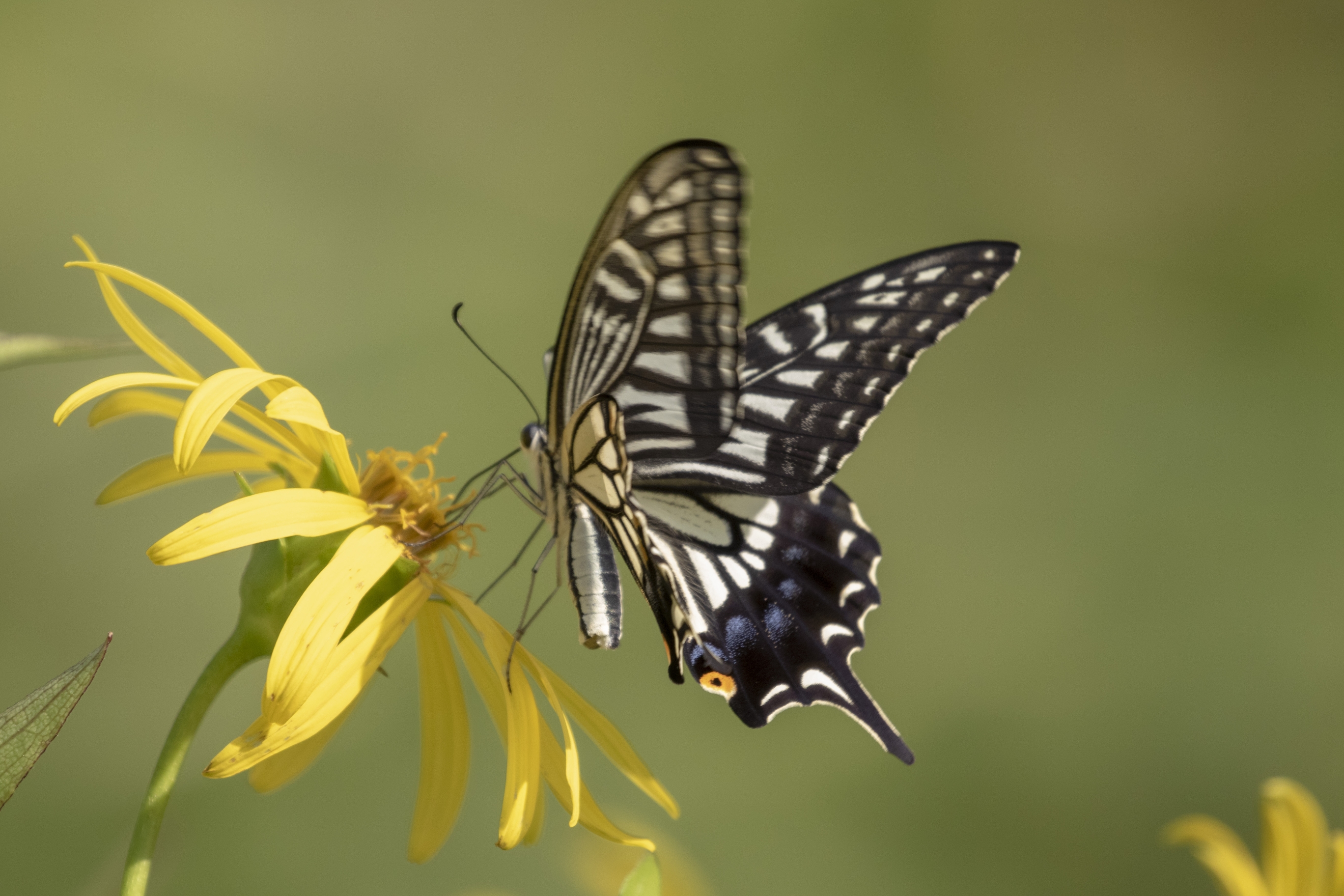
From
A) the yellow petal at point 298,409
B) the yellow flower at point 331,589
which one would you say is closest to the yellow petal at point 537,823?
the yellow flower at point 331,589

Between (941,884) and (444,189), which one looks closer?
(941,884)

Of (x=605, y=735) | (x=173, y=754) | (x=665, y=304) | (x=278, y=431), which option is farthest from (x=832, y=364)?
(x=173, y=754)

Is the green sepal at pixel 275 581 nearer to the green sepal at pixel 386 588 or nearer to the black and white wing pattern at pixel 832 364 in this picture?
the green sepal at pixel 386 588

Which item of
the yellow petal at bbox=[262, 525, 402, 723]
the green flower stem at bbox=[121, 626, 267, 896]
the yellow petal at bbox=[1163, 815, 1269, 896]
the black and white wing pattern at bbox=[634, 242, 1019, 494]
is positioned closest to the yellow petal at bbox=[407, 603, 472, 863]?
the yellow petal at bbox=[262, 525, 402, 723]

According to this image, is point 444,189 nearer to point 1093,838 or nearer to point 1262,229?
point 1093,838

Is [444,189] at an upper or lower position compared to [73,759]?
upper

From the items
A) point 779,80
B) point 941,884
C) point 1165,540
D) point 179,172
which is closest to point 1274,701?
point 1165,540
